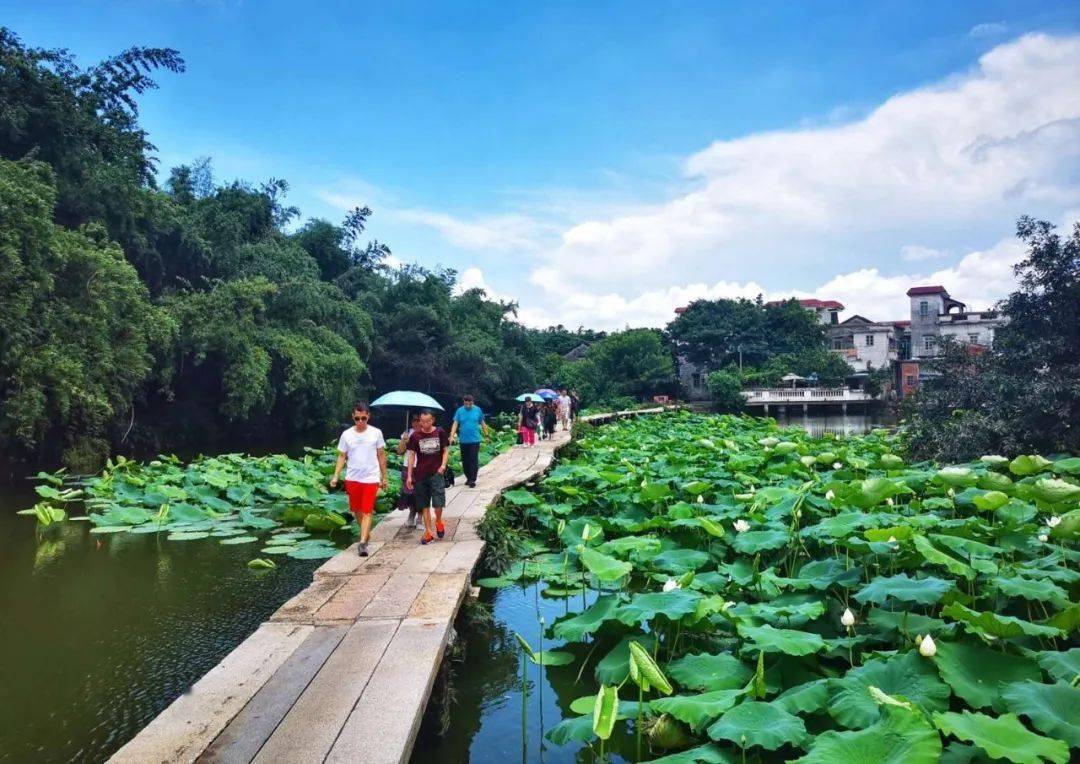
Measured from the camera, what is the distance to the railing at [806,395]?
35812mm

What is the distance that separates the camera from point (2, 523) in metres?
7.82

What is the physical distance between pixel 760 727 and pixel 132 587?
4.87 metres

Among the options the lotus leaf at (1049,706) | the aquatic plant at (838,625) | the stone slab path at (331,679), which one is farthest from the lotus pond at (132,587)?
the lotus leaf at (1049,706)

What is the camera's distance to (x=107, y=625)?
4.52 metres

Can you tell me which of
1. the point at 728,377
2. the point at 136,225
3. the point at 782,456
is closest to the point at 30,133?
the point at 136,225

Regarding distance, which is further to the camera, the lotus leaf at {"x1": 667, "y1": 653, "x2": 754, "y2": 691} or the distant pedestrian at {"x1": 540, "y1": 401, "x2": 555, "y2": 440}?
the distant pedestrian at {"x1": 540, "y1": 401, "x2": 555, "y2": 440}

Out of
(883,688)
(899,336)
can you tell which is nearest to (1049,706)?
(883,688)

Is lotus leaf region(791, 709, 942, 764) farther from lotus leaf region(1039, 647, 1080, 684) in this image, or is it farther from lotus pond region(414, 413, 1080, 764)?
lotus leaf region(1039, 647, 1080, 684)

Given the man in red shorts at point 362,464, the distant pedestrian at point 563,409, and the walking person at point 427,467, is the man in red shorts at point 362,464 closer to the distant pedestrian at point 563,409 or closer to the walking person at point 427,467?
the walking person at point 427,467

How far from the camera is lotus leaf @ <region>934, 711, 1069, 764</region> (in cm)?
187

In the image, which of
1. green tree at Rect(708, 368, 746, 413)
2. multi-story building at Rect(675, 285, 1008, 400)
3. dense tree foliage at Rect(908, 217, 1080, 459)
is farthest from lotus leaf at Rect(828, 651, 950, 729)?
multi-story building at Rect(675, 285, 1008, 400)

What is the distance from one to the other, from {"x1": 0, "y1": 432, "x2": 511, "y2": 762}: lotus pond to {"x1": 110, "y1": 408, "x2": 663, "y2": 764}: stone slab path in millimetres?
691

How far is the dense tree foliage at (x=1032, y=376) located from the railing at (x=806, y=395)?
26.1 m

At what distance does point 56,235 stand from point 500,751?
41.3 ft
